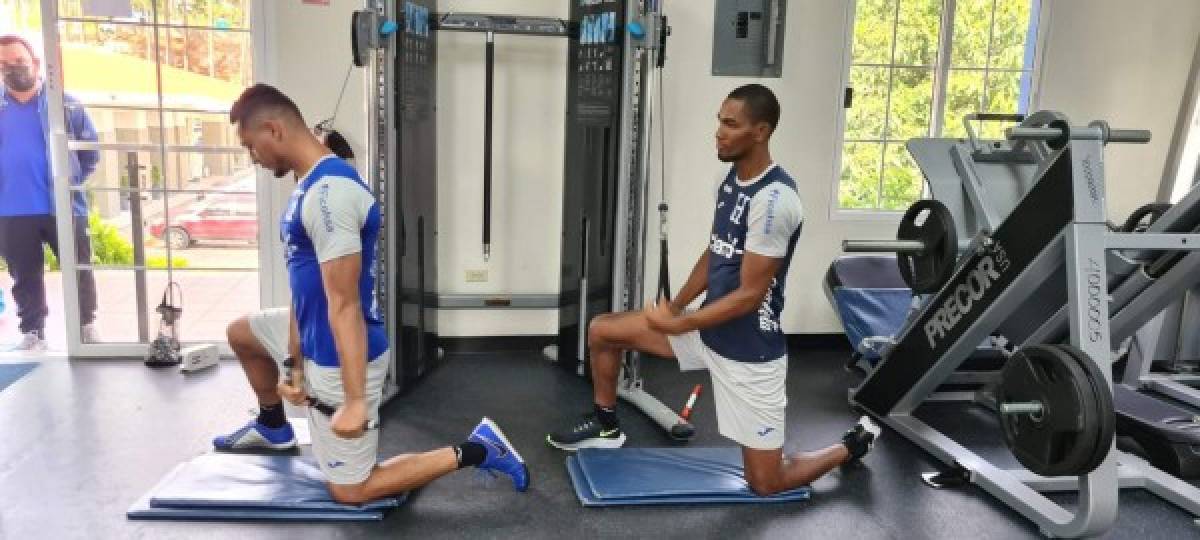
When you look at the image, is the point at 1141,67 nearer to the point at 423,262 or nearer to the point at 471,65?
the point at 471,65

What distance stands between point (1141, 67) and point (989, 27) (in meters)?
1.00

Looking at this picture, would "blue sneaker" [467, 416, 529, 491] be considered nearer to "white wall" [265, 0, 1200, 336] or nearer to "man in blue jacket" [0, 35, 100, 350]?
"white wall" [265, 0, 1200, 336]

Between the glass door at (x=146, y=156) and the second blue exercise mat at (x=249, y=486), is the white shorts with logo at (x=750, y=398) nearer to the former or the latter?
the second blue exercise mat at (x=249, y=486)

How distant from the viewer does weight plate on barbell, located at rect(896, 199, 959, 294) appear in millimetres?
3211

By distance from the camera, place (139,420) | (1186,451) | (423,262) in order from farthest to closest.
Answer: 1. (423,262)
2. (139,420)
3. (1186,451)

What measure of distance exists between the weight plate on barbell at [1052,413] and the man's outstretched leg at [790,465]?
58 cm

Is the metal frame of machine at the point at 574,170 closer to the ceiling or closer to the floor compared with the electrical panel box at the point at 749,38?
closer to the floor

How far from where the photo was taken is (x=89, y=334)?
4.41 m

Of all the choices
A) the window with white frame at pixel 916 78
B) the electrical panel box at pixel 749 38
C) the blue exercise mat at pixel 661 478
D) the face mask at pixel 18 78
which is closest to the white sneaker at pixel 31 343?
the face mask at pixel 18 78

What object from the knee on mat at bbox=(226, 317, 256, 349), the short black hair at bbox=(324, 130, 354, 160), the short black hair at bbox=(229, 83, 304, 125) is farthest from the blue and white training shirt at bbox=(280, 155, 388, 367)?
the short black hair at bbox=(324, 130, 354, 160)

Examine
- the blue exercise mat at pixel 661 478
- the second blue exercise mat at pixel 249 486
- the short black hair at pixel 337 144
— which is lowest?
the blue exercise mat at pixel 661 478

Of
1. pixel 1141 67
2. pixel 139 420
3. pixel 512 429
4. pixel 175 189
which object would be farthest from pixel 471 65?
pixel 1141 67

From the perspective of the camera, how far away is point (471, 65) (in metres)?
4.45

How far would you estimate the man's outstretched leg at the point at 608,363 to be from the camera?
316cm
